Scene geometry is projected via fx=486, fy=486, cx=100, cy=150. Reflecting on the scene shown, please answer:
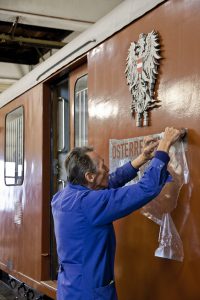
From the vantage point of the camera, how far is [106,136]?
2.85 meters

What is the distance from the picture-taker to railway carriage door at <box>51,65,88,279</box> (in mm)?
3457

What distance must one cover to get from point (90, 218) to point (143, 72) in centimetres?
79

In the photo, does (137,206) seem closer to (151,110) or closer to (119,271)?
(151,110)

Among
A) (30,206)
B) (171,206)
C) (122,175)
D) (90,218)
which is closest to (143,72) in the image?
(122,175)

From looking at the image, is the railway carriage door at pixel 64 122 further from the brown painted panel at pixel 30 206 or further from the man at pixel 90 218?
the man at pixel 90 218

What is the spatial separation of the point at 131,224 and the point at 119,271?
295 millimetres

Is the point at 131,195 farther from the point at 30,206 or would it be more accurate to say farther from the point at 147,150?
the point at 30,206

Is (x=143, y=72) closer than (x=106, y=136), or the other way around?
(x=143, y=72)

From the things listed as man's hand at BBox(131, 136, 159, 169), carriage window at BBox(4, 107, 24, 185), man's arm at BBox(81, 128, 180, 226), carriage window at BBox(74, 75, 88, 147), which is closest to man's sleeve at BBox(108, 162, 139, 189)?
man's hand at BBox(131, 136, 159, 169)

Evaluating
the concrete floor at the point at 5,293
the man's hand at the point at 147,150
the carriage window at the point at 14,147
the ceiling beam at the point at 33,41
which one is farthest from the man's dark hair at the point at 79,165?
the ceiling beam at the point at 33,41

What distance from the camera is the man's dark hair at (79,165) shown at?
2.27 meters

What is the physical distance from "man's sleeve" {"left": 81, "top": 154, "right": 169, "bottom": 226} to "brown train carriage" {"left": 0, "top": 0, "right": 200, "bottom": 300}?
0.67 ft

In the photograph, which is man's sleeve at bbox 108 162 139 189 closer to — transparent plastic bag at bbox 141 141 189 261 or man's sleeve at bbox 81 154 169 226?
transparent plastic bag at bbox 141 141 189 261

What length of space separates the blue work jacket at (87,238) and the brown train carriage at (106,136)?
0.77 feet
